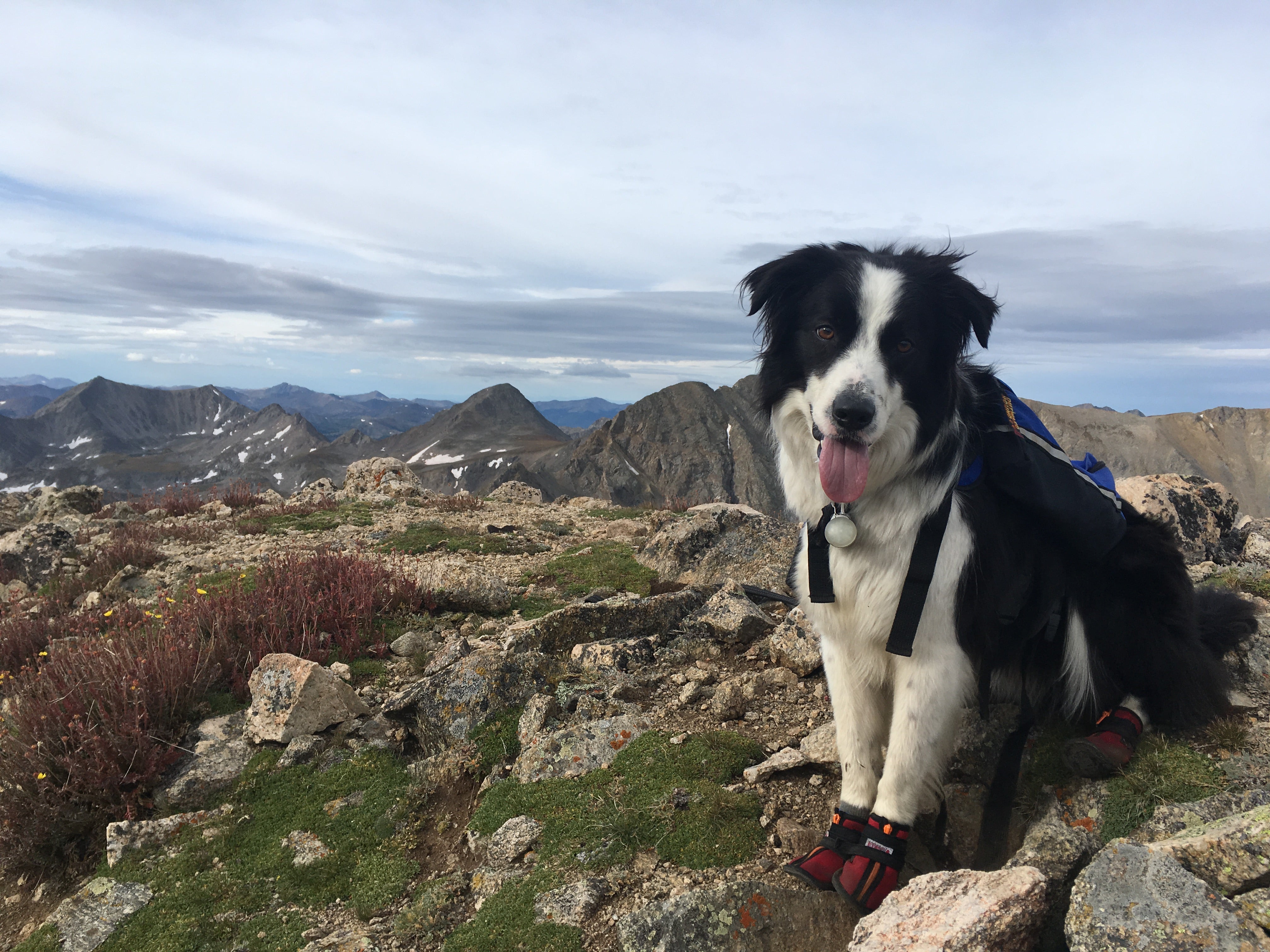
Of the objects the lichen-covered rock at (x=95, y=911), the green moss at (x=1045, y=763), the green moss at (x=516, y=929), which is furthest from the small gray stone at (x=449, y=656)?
the green moss at (x=1045, y=763)

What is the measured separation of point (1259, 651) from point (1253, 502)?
7828 inches

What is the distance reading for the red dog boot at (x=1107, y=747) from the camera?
3672 mm

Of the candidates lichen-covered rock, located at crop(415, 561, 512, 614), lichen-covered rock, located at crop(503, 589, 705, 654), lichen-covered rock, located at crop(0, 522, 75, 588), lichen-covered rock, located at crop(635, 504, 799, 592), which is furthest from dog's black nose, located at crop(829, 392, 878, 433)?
lichen-covered rock, located at crop(0, 522, 75, 588)

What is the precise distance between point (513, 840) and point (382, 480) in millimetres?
16344

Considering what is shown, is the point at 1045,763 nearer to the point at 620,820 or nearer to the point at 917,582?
the point at 917,582

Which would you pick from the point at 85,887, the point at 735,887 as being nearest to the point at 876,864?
the point at 735,887

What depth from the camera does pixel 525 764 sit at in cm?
478

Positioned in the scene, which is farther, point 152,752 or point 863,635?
point 152,752

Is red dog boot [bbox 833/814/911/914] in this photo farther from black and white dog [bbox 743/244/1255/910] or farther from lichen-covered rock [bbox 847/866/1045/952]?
lichen-covered rock [bbox 847/866/1045/952]

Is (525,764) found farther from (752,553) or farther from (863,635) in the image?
(752,553)

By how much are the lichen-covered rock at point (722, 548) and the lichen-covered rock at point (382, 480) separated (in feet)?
30.8

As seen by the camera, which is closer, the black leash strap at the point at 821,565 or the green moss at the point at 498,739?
the black leash strap at the point at 821,565

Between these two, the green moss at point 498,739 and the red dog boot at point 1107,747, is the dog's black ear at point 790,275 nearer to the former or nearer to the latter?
the red dog boot at point 1107,747

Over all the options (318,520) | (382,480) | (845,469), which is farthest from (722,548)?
(382,480)
